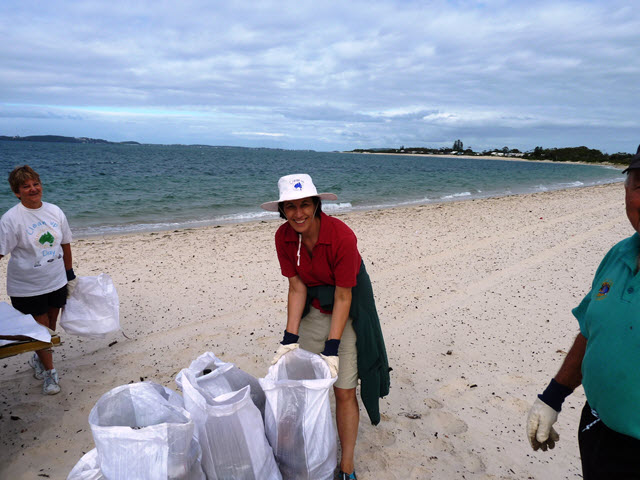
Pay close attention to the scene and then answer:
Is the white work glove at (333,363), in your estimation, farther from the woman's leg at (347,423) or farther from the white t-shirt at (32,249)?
the white t-shirt at (32,249)

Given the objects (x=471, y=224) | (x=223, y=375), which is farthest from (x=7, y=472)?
(x=471, y=224)

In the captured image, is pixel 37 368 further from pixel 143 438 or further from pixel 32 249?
pixel 143 438

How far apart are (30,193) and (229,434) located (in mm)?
2369

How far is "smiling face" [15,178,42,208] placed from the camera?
3035 millimetres

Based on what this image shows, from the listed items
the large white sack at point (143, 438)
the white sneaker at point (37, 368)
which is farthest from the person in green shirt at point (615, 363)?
the white sneaker at point (37, 368)

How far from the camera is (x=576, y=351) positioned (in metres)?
1.63

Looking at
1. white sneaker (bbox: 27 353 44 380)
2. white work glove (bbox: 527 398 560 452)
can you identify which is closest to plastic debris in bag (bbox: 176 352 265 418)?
white work glove (bbox: 527 398 560 452)

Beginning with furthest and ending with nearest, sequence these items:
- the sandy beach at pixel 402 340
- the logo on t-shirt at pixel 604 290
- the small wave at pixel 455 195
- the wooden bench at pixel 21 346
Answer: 1. the small wave at pixel 455 195
2. the sandy beach at pixel 402 340
3. the wooden bench at pixel 21 346
4. the logo on t-shirt at pixel 604 290

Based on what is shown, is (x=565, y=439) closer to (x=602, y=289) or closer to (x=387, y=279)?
(x=602, y=289)

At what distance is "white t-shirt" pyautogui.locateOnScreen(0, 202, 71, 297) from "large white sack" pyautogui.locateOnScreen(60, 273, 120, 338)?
169mm

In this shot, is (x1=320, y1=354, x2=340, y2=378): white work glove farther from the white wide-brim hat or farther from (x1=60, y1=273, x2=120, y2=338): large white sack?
(x1=60, y1=273, x2=120, y2=338): large white sack

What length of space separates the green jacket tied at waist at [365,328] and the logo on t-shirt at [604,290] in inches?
42.8

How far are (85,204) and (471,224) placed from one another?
12.4m

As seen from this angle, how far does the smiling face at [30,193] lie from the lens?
3035 mm
